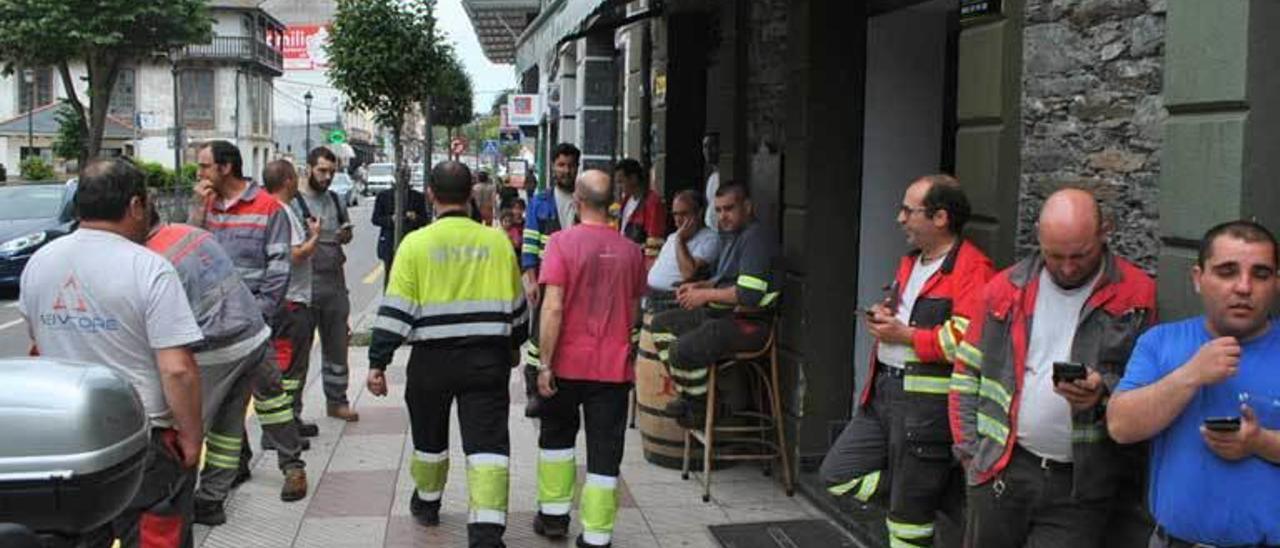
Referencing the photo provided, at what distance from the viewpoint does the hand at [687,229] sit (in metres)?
7.04

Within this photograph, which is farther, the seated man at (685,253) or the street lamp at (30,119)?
the street lamp at (30,119)

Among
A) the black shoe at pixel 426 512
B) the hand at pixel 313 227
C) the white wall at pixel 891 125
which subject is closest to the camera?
the black shoe at pixel 426 512

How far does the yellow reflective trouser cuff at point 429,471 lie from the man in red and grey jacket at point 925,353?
2158 millimetres

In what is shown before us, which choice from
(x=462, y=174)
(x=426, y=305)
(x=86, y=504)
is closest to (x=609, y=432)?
(x=426, y=305)

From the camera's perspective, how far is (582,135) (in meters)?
17.4

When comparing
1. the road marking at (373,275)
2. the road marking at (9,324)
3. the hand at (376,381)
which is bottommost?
the road marking at (373,275)

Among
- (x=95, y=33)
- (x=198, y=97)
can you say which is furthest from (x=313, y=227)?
(x=198, y=97)

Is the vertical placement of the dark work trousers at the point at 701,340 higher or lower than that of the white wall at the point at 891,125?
lower

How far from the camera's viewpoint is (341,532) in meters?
5.90

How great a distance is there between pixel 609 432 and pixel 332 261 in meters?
2.98

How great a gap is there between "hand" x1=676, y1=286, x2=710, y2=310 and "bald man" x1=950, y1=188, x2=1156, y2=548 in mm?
2809

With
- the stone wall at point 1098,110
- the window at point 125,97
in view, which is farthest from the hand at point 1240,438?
the window at point 125,97

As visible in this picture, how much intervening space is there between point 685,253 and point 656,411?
95cm

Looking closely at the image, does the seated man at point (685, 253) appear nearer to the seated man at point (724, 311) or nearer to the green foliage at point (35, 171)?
the seated man at point (724, 311)
